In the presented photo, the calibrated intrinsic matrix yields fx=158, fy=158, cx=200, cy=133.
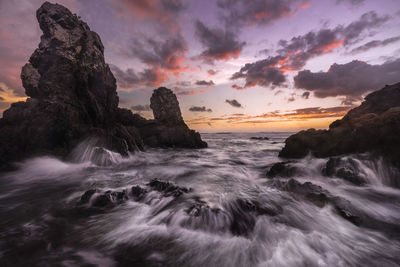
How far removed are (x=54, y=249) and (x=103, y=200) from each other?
2.11 metres

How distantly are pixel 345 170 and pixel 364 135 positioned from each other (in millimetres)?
2798

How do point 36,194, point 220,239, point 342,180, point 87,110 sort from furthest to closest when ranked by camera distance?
point 87,110 → point 342,180 → point 36,194 → point 220,239

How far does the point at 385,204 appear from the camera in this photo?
5.27 meters

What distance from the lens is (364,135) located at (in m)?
8.45

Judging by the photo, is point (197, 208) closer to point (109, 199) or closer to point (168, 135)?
point (109, 199)

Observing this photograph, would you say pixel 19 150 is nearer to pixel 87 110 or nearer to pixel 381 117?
pixel 87 110

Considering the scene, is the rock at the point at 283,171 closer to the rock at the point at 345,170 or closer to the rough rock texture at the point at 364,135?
the rock at the point at 345,170

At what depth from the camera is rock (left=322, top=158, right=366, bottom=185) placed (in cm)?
696

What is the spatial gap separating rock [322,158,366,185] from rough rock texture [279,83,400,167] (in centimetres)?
130

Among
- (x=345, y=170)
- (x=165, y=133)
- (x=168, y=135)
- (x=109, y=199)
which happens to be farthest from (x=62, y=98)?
(x=345, y=170)

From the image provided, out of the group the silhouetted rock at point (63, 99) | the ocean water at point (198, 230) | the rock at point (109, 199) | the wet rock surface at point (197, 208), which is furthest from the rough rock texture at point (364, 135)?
the silhouetted rock at point (63, 99)

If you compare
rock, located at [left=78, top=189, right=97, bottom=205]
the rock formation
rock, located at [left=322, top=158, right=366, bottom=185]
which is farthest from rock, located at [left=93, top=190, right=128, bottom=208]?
rock, located at [left=322, top=158, right=366, bottom=185]

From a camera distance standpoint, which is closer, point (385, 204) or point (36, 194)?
point (385, 204)

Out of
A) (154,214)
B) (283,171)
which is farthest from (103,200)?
(283,171)
